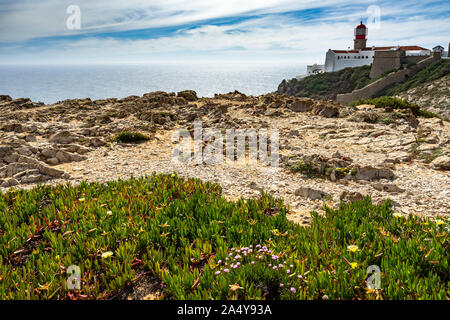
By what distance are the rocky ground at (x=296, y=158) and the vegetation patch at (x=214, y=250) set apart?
1.29 metres

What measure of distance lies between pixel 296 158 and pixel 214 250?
19.6ft

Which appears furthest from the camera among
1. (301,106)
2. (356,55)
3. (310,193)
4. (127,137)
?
(356,55)

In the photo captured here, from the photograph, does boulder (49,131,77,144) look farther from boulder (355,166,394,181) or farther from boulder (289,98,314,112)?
boulder (289,98,314,112)

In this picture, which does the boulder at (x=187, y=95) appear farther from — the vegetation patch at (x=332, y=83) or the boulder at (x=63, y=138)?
the vegetation patch at (x=332, y=83)

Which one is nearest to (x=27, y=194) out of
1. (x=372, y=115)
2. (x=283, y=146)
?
(x=283, y=146)

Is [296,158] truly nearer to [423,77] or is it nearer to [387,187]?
[387,187]

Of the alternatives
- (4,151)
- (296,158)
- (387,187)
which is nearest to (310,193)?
(387,187)

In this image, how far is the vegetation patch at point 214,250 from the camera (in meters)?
3.14

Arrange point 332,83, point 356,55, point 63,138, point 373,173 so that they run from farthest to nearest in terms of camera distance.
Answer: point 356,55
point 332,83
point 63,138
point 373,173

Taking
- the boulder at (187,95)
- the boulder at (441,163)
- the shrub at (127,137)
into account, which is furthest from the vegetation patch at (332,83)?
the boulder at (441,163)

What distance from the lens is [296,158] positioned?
9.48 meters

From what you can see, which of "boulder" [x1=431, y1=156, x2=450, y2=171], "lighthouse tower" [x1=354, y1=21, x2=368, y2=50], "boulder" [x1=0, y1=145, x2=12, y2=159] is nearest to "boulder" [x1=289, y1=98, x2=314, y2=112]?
"boulder" [x1=431, y1=156, x2=450, y2=171]
